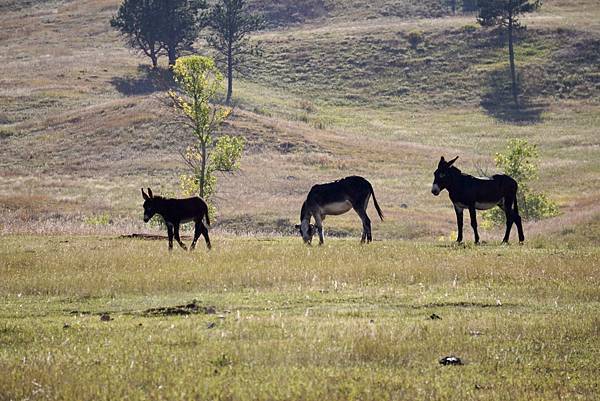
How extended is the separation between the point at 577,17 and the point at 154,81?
6471 cm

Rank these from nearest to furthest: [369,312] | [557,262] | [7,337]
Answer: [7,337] → [369,312] → [557,262]

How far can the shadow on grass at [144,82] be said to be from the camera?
9862 centimetres

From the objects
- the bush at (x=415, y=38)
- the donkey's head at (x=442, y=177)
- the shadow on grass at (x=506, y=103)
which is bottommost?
the shadow on grass at (x=506, y=103)

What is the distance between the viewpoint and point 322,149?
7300 cm

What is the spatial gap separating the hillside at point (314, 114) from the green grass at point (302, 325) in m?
15.1

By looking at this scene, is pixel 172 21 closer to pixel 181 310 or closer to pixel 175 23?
pixel 175 23

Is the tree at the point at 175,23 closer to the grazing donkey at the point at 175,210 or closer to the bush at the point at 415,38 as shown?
the bush at the point at 415,38

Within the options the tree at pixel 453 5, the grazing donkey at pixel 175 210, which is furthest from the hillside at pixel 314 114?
the grazing donkey at pixel 175 210

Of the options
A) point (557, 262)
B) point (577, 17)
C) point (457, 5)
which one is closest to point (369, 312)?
point (557, 262)

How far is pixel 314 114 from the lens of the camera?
320 feet

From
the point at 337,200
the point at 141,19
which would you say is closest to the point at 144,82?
the point at 141,19

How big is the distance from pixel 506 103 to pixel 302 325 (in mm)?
93118

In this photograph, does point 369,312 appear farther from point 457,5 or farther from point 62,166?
point 457,5

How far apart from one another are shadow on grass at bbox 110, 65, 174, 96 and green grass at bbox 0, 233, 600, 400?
77.8 metres
